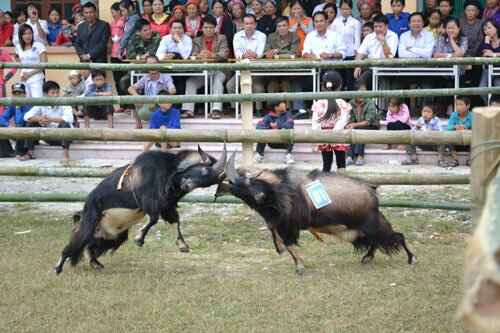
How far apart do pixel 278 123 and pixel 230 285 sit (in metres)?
5.55

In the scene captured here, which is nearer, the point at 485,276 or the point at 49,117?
the point at 485,276

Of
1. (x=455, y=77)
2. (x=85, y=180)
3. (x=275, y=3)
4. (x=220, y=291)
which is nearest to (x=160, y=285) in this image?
(x=220, y=291)

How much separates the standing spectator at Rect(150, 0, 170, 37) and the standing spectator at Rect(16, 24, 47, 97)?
1.79 metres

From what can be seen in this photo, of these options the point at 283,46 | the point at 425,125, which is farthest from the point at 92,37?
the point at 425,125

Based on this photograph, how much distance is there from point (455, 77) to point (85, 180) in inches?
205

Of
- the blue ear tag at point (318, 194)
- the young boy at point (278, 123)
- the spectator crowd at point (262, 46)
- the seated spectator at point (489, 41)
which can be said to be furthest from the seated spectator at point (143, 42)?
the blue ear tag at point (318, 194)

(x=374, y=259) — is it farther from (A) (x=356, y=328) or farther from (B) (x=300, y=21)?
(B) (x=300, y=21)

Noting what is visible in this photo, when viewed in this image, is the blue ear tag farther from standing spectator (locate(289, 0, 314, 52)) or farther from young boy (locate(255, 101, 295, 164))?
standing spectator (locate(289, 0, 314, 52))

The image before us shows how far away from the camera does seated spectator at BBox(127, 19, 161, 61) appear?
43.0 feet

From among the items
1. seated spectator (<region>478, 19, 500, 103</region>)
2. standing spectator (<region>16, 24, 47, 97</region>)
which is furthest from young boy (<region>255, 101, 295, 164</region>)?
standing spectator (<region>16, 24, 47, 97</region>)

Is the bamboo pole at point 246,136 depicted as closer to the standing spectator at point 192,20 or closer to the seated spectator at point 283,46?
the seated spectator at point 283,46

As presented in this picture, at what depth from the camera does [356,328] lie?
515cm

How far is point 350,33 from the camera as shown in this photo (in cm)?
1230

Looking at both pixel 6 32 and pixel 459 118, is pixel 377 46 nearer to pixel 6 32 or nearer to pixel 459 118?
pixel 459 118
